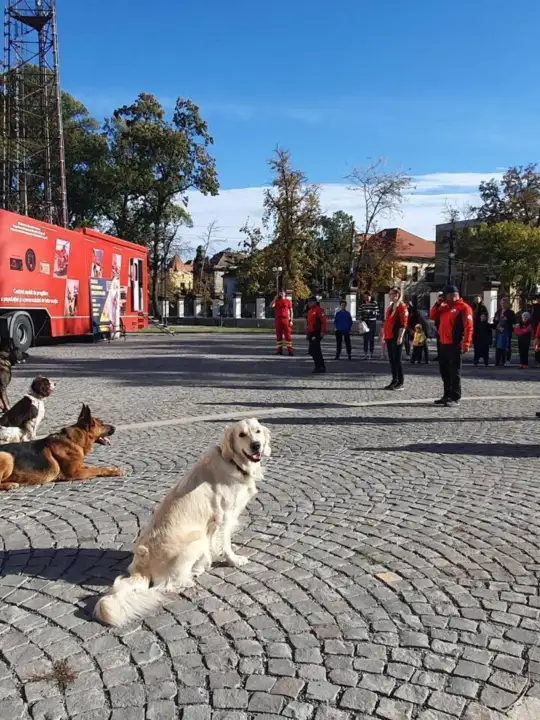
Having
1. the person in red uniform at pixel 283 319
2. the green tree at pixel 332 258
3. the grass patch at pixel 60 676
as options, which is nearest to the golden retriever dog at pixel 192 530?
the grass patch at pixel 60 676

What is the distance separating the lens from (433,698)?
262cm

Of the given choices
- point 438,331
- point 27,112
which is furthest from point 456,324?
point 27,112

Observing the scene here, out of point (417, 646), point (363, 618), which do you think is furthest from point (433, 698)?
point (363, 618)

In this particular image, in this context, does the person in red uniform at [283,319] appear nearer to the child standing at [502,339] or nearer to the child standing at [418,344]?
the child standing at [418,344]

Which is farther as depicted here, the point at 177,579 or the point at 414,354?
the point at 414,354

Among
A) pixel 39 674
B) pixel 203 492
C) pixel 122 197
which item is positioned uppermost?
pixel 122 197

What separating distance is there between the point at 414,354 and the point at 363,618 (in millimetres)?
15740

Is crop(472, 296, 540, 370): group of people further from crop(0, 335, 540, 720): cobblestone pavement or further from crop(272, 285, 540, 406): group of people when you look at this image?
crop(0, 335, 540, 720): cobblestone pavement

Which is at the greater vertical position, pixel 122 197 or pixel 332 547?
pixel 122 197

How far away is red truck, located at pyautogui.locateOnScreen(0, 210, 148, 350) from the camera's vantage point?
17828 mm

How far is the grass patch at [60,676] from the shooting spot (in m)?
2.73

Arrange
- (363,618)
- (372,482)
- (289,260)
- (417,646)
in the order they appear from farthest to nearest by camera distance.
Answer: (289,260) < (372,482) < (363,618) < (417,646)

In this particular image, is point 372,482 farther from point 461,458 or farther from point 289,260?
point 289,260

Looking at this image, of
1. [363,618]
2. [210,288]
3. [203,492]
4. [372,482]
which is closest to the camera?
[363,618]
